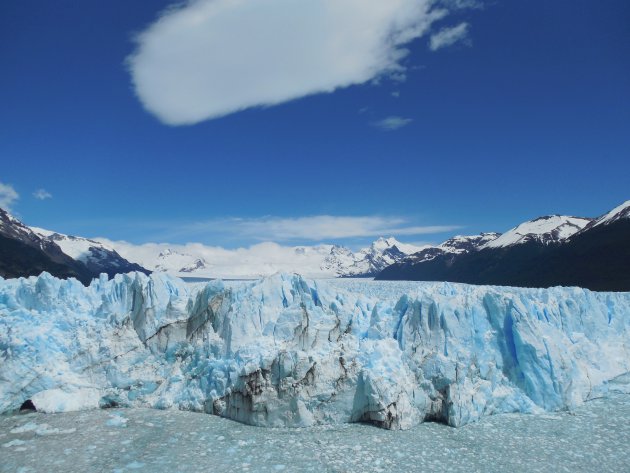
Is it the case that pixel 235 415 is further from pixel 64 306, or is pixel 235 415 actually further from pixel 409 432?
pixel 64 306

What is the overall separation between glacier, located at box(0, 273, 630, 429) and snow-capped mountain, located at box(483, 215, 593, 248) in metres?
86.9

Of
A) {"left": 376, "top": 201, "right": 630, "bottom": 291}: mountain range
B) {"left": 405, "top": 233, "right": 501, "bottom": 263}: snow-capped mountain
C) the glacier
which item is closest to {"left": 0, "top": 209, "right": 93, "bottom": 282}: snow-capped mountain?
the glacier

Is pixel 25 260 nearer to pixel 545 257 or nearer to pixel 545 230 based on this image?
pixel 545 257

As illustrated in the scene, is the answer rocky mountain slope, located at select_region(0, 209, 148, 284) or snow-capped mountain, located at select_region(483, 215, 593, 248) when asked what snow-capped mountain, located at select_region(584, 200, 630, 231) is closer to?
snow-capped mountain, located at select_region(483, 215, 593, 248)

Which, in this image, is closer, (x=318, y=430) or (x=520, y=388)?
(x=318, y=430)

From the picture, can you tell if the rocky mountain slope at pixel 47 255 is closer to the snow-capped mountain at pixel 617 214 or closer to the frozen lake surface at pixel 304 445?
the frozen lake surface at pixel 304 445

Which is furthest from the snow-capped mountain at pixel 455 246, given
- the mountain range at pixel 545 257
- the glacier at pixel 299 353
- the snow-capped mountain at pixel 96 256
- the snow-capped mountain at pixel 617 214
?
the glacier at pixel 299 353

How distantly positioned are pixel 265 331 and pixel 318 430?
3790 millimetres

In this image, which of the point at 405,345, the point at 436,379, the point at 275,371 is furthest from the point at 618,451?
the point at 275,371

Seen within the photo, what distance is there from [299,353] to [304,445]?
102 inches

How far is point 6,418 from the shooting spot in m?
12.1

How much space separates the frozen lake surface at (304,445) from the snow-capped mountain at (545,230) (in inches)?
3573

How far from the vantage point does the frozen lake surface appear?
380 inches

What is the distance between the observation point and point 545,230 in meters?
98.7
